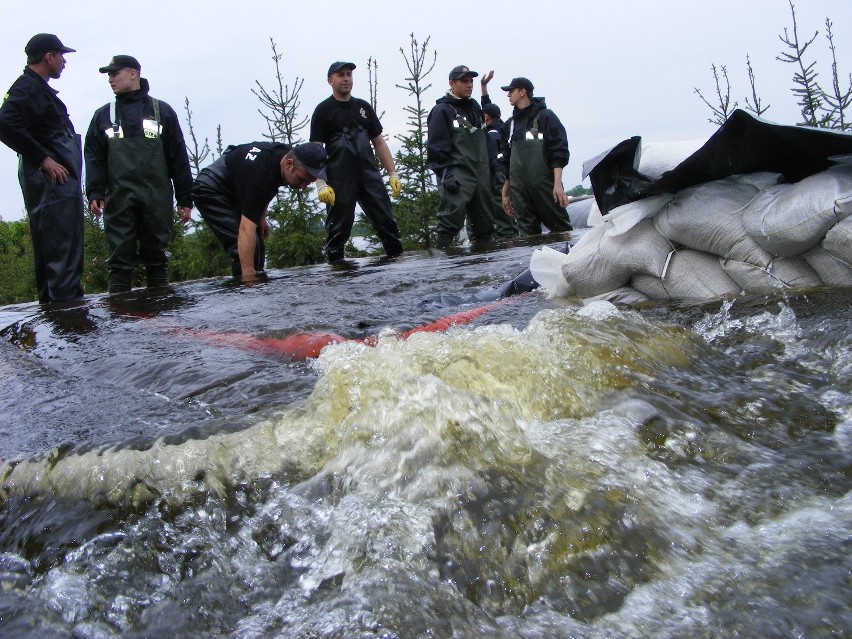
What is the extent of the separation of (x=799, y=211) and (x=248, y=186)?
4742 mm

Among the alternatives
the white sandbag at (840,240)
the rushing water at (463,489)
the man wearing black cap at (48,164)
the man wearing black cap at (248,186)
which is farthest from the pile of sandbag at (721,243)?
the man wearing black cap at (48,164)

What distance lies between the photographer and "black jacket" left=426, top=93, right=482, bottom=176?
29.6ft

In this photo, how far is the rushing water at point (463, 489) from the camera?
1.20 m

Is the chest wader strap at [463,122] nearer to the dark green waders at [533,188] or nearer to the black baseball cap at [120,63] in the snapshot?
the dark green waders at [533,188]

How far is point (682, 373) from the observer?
2184mm

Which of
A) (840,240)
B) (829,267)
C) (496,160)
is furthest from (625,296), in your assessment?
(496,160)

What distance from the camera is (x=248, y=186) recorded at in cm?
633

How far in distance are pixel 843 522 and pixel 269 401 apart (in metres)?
1.58

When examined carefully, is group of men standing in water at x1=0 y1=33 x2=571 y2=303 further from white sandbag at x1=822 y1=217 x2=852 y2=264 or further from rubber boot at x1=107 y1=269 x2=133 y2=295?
white sandbag at x1=822 y1=217 x2=852 y2=264

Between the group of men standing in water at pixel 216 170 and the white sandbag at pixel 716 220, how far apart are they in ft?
11.5

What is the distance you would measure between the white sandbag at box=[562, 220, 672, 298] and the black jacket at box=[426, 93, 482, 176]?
5699 mm

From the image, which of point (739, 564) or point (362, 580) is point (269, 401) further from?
point (739, 564)

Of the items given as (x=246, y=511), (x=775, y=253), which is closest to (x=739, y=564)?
(x=246, y=511)

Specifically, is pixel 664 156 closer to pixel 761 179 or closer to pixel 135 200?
pixel 761 179
